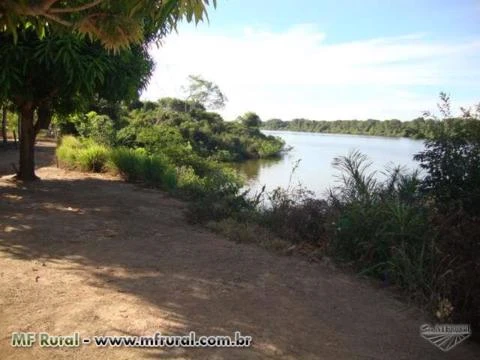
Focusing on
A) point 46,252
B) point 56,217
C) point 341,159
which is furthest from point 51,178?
point 341,159

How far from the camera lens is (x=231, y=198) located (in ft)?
26.2

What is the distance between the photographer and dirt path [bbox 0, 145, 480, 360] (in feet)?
10.8

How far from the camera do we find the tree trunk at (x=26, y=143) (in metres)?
9.57

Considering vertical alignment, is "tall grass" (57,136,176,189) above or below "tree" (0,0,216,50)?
below

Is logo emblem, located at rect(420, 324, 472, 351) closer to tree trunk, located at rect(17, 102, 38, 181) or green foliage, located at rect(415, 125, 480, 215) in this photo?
green foliage, located at rect(415, 125, 480, 215)

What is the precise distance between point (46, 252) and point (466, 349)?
4299 mm

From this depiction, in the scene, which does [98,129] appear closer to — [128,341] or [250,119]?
[128,341]

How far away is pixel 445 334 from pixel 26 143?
9.04m

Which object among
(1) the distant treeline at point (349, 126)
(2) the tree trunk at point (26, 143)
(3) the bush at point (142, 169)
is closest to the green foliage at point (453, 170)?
(3) the bush at point (142, 169)

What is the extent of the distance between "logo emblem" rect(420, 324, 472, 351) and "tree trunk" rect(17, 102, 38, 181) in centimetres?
857

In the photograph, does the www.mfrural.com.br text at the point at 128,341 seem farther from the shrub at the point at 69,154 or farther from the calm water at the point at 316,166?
the shrub at the point at 69,154

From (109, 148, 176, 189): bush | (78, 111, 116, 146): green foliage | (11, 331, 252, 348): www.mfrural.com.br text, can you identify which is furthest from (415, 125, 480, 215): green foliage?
(78, 111, 116, 146): green foliage

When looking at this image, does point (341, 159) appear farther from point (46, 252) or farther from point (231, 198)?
point (46, 252)

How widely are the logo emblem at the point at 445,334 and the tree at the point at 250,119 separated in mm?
59566
